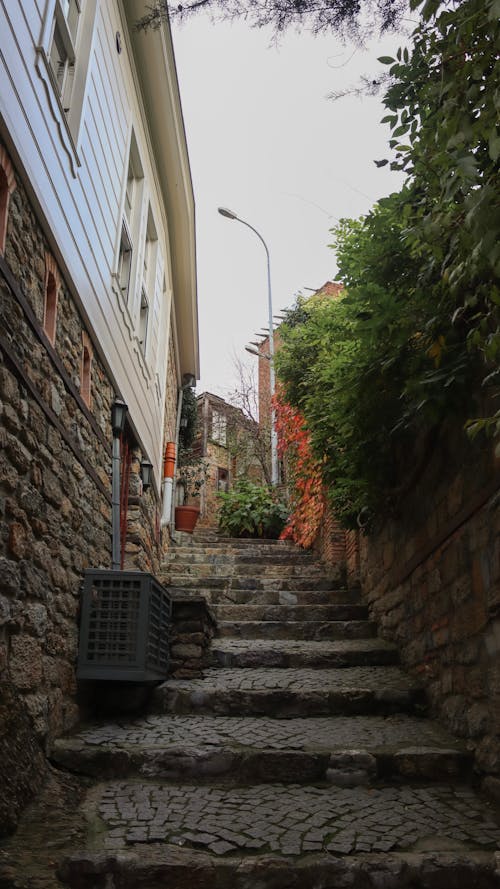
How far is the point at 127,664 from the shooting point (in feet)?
11.6

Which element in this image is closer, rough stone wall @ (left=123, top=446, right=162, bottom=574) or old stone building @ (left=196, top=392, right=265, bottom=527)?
rough stone wall @ (left=123, top=446, right=162, bottom=574)

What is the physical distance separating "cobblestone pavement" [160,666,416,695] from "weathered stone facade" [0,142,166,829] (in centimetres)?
100

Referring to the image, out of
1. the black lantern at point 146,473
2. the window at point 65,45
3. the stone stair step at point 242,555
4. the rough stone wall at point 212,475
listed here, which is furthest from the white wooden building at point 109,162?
the rough stone wall at point 212,475

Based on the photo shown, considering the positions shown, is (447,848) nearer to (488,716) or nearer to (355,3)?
(488,716)

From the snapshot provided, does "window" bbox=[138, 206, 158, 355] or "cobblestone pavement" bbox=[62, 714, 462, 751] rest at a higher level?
"window" bbox=[138, 206, 158, 355]

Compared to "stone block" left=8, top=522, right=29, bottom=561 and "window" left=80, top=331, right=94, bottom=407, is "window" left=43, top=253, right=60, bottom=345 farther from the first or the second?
"stone block" left=8, top=522, right=29, bottom=561

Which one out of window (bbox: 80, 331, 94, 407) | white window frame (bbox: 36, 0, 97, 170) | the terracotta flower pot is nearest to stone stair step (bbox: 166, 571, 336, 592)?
window (bbox: 80, 331, 94, 407)

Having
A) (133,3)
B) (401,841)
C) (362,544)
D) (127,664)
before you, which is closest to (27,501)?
(127,664)

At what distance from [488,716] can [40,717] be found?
1.95m

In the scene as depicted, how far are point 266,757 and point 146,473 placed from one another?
359 cm

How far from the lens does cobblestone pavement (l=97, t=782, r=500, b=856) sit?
7.98ft

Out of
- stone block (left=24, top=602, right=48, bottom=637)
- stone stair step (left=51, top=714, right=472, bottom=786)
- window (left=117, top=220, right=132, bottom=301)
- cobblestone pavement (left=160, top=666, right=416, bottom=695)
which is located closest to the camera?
stone block (left=24, top=602, right=48, bottom=637)

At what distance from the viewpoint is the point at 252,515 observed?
34.8 feet

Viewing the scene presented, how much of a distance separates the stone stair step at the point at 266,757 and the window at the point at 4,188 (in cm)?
226
